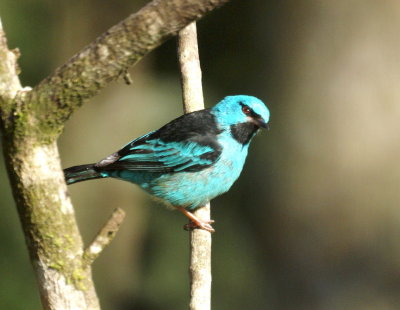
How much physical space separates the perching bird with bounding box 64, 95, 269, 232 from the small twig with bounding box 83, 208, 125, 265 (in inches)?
93.8

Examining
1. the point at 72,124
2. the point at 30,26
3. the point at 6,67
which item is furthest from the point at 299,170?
the point at 6,67

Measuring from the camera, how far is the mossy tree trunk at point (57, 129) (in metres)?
Result: 2.12

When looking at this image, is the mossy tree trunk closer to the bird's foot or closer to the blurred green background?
the bird's foot

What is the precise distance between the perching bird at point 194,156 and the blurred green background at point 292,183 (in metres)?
2.91

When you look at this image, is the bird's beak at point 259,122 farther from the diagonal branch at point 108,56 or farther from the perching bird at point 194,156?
the diagonal branch at point 108,56

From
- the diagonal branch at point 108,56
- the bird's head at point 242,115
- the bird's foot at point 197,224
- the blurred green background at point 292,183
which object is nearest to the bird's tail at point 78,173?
the bird's foot at point 197,224

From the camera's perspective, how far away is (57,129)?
225 cm

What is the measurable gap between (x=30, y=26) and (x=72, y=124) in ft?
5.14

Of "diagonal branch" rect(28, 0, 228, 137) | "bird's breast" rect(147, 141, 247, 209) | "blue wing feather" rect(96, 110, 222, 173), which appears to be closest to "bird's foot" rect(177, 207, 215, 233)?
"bird's breast" rect(147, 141, 247, 209)

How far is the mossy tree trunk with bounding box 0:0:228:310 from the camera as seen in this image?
212 centimetres

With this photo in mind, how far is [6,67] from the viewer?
2283 millimetres

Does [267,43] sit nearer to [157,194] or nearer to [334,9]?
[334,9]

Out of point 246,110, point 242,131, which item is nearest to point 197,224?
point 242,131

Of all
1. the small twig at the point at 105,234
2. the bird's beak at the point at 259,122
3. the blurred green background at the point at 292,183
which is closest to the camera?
the small twig at the point at 105,234
